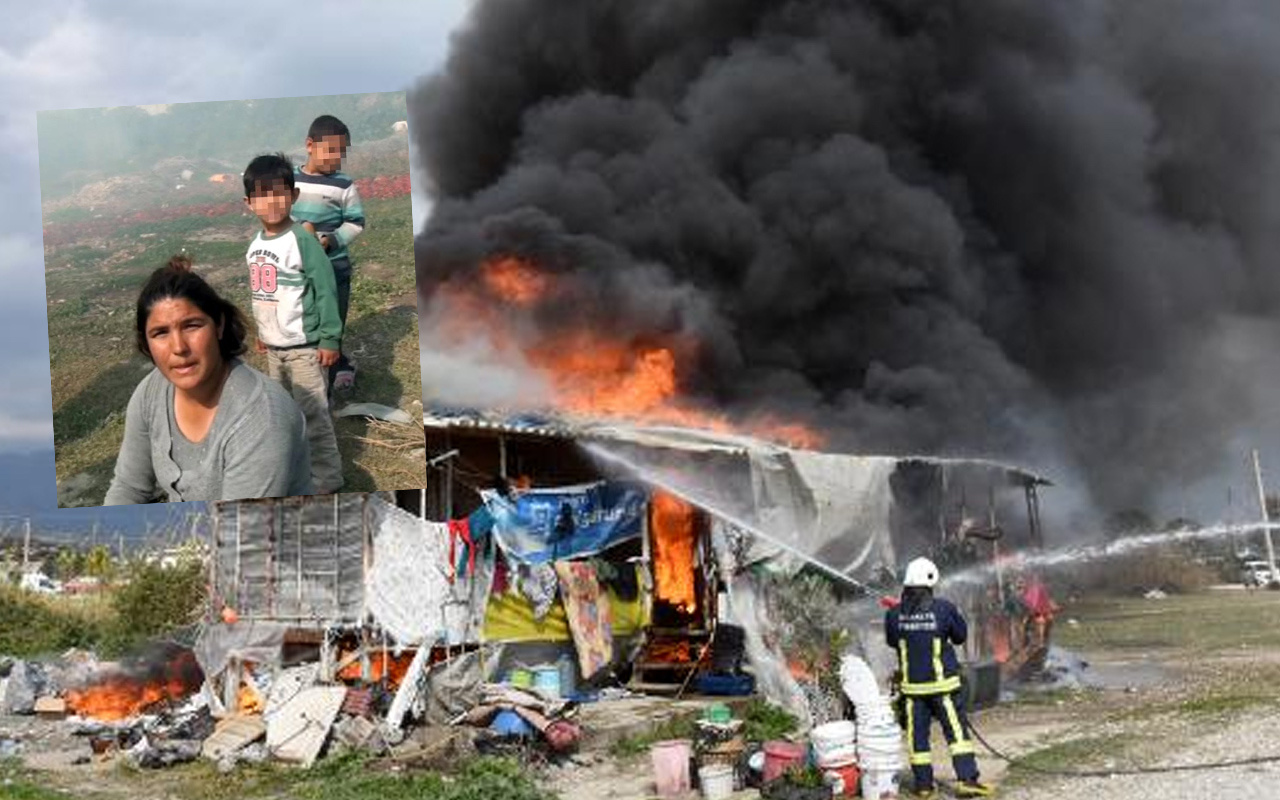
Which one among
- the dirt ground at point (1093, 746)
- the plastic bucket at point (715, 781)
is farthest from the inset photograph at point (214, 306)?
the plastic bucket at point (715, 781)

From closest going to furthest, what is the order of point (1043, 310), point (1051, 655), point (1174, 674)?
point (1174, 674) < point (1051, 655) < point (1043, 310)

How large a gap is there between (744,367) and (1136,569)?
41.0 feet

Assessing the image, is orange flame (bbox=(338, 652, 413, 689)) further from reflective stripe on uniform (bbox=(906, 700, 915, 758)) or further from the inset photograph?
reflective stripe on uniform (bbox=(906, 700, 915, 758))

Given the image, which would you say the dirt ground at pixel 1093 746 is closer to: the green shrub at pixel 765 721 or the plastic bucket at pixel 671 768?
the plastic bucket at pixel 671 768

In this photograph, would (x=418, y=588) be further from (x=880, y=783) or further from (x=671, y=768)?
(x=880, y=783)

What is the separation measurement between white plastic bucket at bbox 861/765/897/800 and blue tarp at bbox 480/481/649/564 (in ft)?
15.9

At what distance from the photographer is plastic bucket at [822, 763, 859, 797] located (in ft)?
24.3

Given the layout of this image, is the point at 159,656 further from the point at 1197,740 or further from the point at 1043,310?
the point at 1043,310

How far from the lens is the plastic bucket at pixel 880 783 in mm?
7230

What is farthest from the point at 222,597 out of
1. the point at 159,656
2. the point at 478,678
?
the point at 478,678

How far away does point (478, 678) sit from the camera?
10.6 metres

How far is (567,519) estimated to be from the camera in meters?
11.6

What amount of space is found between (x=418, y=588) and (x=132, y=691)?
15.1 ft

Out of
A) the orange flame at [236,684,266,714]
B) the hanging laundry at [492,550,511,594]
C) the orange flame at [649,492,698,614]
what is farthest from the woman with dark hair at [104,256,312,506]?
the orange flame at [649,492,698,614]
